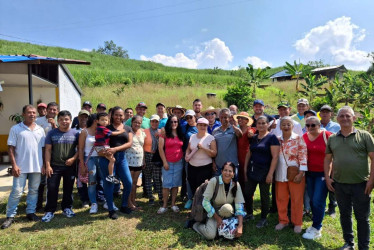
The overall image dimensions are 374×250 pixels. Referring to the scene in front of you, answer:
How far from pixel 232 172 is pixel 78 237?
243 cm

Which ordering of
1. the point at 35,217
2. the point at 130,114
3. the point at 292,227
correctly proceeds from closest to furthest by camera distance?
the point at 292,227
the point at 35,217
the point at 130,114

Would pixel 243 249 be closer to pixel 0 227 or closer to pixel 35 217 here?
pixel 35 217

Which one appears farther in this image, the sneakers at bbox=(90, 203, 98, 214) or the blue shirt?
the sneakers at bbox=(90, 203, 98, 214)

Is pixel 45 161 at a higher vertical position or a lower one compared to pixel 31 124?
lower

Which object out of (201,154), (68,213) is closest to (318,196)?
(201,154)

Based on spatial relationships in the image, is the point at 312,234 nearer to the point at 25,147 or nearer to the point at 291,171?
the point at 291,171

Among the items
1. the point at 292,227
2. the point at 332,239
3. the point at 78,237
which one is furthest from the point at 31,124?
the point at 332,239

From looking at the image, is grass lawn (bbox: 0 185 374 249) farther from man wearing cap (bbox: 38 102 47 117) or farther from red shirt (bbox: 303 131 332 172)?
man wearing cap (bbox: 38 102 47 117)

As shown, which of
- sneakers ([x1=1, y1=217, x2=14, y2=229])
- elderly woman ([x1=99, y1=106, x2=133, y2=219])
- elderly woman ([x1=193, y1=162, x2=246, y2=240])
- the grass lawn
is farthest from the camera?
elderly woman ([x1=99, y1=106, x2=133, y2=219])

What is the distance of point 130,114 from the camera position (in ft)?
18.5

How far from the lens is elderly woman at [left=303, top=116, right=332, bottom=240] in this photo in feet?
11.4

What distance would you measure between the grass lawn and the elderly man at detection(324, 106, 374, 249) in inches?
25.0

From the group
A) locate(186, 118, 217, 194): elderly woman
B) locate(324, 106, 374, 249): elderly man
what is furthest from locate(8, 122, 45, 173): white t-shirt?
locate(324, 106, 374, 249): elderly man

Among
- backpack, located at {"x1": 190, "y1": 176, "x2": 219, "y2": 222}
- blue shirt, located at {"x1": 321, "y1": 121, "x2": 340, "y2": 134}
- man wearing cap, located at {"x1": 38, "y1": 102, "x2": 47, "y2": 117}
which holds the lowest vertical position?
backpack, located at {"x1": 190, "y1": 176, "x2": 219, "y2": 222}
